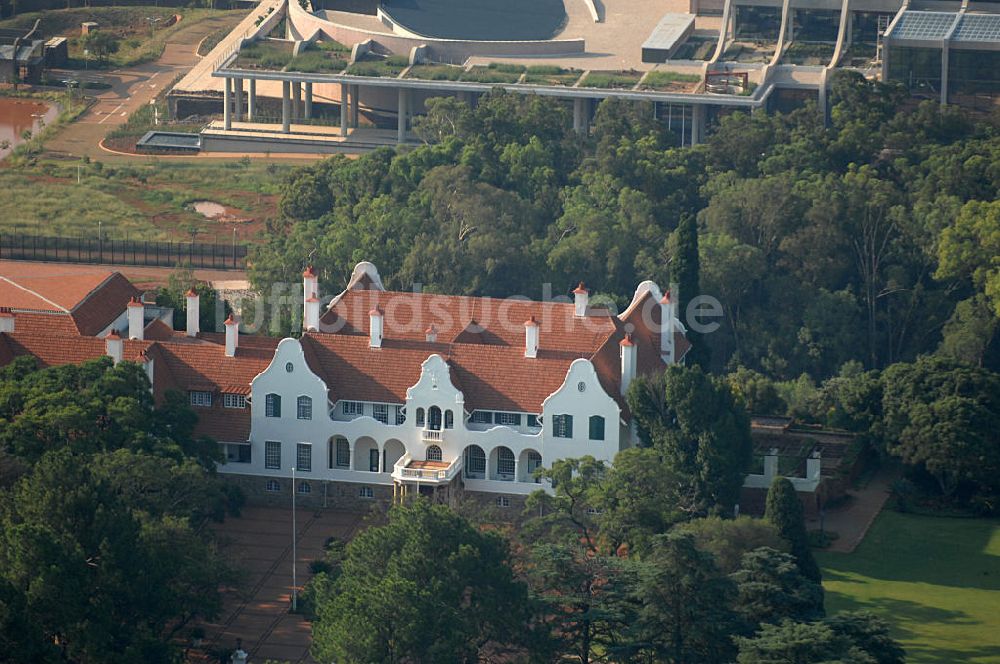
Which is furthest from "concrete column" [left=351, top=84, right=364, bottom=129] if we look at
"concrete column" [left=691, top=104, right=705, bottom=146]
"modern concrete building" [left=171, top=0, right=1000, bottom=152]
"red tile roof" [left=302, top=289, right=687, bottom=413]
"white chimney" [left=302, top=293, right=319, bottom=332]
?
"white chimney" [left=302, top=293, right=319, bottom=332]

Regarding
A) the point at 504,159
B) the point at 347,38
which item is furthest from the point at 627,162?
the point at 347,38

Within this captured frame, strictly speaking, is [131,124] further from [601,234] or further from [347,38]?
[601,234]

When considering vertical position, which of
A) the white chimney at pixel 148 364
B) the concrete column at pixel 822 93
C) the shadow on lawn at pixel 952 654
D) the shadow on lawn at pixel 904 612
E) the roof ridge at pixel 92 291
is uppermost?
the concrete column at pixel 822 93

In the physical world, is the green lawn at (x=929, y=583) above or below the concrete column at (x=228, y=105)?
below

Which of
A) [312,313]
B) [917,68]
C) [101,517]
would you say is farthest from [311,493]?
[917,68]

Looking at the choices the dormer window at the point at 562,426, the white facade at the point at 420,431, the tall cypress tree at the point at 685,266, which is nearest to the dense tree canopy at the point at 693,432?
the white facade at the point at 420,431

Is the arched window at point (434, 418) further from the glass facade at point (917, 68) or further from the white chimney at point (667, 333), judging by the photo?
the glass facade at point (917, 68)

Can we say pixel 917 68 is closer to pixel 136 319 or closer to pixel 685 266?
pixel 685 266
